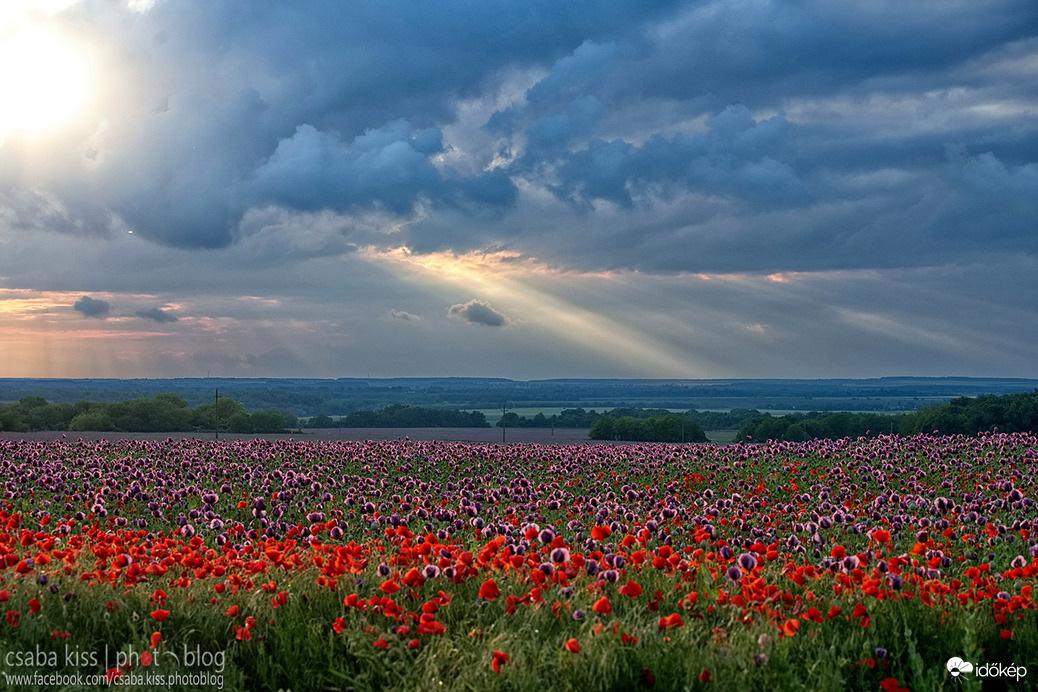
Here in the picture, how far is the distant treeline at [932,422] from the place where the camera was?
3538 cm

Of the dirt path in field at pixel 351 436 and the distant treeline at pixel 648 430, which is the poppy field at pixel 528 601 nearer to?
the dirt path in field at pixel 351 436

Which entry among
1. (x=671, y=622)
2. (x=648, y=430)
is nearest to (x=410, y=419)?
(x=648, y=430)

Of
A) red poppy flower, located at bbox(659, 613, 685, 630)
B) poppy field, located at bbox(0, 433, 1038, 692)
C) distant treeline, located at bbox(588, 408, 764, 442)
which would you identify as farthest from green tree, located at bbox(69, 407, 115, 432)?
red poppy flower, located at bbox(659, 613, 685, 630)

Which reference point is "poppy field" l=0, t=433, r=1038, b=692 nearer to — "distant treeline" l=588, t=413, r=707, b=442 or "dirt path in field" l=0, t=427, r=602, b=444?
"dirt path in field" l=0, t=427, r=602, b=444

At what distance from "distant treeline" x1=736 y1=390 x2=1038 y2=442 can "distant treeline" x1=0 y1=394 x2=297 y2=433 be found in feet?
72.8

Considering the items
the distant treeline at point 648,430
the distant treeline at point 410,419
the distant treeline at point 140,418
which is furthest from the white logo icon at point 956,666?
the distant treeline at point 410,419

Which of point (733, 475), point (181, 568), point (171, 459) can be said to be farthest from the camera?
point (171, 459)

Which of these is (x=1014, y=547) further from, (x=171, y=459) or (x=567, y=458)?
(x=171, y=459)

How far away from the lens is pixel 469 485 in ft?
49.0

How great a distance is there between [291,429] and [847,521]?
36.0 meters

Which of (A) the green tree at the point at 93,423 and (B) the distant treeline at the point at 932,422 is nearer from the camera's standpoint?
(B) the distant treeline at the point at 932,422

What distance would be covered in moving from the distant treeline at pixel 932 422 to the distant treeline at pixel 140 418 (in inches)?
874

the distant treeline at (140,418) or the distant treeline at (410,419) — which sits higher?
the distant treeline at (140,418)

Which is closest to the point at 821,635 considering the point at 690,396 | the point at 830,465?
the point at 830,465
